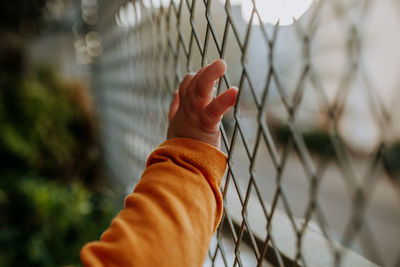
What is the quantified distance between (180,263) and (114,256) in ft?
0.37

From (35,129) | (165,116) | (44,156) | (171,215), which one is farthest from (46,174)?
(171,215)

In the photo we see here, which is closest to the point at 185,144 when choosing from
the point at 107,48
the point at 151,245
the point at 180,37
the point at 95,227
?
the point at 151,245

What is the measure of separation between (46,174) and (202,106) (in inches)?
107

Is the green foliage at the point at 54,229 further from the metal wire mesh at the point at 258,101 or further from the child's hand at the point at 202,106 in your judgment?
the child's hand at the point at 202,106

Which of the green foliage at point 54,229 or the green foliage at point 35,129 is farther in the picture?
the green foliage at point 35,129

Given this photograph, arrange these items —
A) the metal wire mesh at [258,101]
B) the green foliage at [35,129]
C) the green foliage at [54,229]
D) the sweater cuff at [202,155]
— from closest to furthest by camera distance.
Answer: the metal wire mesh at [258,101] → the sweater cuff at [202,155] → the green foliage at [54,229] → the green foliage at [35,129]

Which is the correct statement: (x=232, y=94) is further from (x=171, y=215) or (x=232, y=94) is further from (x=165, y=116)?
(x=165, y=116)

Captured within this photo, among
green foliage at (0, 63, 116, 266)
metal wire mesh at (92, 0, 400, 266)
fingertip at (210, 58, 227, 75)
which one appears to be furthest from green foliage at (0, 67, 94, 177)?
fingertip at (210, 58, 227, 75)

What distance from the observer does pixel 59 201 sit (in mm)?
1878

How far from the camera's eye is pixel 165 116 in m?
1.10

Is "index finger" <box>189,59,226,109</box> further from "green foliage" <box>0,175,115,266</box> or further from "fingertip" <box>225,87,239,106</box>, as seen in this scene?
"green foliage" <box>0,175,115,266</box>

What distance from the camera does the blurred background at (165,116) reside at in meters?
0.40

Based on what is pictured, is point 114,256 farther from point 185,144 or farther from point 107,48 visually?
point 107,48

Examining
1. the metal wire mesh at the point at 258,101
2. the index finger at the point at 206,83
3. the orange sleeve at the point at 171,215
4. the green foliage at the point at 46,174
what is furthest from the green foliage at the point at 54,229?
the index finger at the point at 206,83
